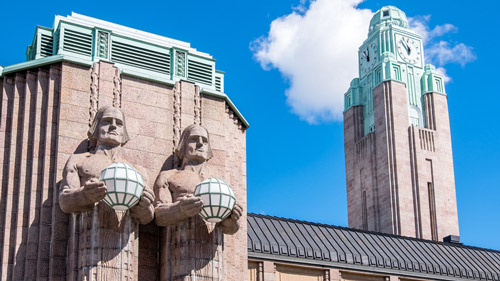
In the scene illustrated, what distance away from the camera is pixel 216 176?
67.3ft

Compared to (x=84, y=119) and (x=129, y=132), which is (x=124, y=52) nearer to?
(x=129, y=132)

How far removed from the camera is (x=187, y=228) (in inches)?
750

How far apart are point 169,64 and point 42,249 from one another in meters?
5.85

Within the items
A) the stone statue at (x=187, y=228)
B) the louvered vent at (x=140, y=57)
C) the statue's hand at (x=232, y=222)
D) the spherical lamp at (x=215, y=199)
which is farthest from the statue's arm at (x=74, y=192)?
the louvered vent at (x=140, y=57)

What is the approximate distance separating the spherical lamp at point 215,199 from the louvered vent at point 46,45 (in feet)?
16.3

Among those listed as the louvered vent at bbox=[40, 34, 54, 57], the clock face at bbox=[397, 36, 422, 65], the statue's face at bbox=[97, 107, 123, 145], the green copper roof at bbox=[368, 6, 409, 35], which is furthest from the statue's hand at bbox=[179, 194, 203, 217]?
the green copper roof at bbox=[368, 6, 409, 35]

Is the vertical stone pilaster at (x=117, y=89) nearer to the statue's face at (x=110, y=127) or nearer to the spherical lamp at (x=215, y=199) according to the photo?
the statue's face at (x=110, y=127)

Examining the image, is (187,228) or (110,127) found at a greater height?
(110,127)

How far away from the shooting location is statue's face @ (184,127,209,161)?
1977cm

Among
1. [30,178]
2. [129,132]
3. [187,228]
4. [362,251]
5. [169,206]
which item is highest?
[129,132]

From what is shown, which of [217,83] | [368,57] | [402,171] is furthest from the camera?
[368,57]

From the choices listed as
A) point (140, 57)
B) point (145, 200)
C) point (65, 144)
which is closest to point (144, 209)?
point (145, 200)

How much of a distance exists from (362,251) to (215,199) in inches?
395

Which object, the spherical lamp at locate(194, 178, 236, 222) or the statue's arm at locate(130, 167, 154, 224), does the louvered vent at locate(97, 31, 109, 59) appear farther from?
the spherical lamp at locate(194, 178, 236, 222)
